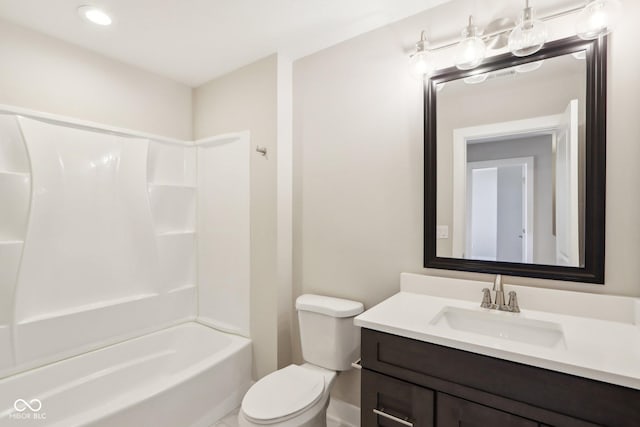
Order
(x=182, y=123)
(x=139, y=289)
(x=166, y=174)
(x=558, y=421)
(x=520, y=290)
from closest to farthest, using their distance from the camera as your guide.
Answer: (x=558, y=421)
(x=520, y=290)
(x=139, y=289)
(x=166, y=174)
(x=182, y=123)

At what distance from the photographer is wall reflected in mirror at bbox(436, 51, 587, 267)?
1.39 metres

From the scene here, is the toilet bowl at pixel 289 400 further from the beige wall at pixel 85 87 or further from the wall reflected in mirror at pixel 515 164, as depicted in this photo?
the beige wall at pixel 85 87

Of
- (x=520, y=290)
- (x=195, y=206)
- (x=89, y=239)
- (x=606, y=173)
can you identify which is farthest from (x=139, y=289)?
(x=606, y=173)

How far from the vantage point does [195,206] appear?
109 inches

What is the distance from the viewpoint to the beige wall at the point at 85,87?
191 centimetres

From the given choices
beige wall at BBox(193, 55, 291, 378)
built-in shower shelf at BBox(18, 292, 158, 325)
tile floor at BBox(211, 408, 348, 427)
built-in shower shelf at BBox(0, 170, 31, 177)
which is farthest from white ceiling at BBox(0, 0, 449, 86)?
tile floor at BBox(211, 408, 348, 427)

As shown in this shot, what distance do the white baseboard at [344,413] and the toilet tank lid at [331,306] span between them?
662 millimetres

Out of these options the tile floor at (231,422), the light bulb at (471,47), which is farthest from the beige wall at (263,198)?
the light bulb at (471,47)

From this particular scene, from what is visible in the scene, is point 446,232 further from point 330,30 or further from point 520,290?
Result: point 330,30

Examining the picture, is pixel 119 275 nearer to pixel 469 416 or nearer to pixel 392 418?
pixel 392 418

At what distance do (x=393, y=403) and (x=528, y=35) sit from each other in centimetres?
166

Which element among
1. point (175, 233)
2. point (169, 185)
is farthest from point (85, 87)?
point (175, 233)

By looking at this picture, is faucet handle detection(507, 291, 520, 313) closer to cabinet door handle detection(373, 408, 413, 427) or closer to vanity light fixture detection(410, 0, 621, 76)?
cabinet door handle detection(373, 408, 413, 427)

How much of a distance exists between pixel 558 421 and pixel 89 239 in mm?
2599
